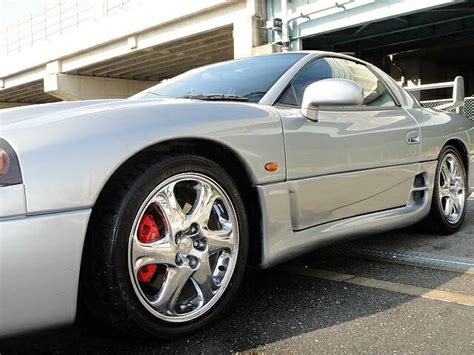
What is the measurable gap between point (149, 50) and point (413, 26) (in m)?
10.9

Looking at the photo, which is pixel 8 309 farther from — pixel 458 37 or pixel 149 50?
pixel 458 37

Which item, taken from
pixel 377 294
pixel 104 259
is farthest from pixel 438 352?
pixel 104 259

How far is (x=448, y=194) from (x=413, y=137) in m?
0.76

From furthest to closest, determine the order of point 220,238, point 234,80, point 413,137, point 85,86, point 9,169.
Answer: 1. point 85,86
2. point 413,137
3. point 234,80
4. point 220,238
5. point 9,169

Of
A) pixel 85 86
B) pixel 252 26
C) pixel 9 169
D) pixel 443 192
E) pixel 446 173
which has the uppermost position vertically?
pixel 85 86

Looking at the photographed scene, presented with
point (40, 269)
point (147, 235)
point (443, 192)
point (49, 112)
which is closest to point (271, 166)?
point (147, 235)

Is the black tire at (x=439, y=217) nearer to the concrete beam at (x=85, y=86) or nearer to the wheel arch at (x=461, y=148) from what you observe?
the wheel arch at (x=461, y=148)

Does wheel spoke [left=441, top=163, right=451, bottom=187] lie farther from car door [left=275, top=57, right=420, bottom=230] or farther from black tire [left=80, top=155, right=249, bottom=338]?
black tire [left=80, top=155, right=249, bottom=338]

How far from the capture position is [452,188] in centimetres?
404

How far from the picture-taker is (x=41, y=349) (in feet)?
6.88

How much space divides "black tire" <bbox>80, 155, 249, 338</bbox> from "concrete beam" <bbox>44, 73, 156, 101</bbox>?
25927 mm

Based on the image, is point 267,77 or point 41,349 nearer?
point 41,349

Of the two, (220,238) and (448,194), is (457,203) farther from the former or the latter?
(220,238)

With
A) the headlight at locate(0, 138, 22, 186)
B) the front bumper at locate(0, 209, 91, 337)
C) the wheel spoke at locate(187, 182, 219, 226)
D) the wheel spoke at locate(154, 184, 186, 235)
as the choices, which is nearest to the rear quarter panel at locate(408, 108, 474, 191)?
the wheel spoke at locate(187, 182, 219, 226)
